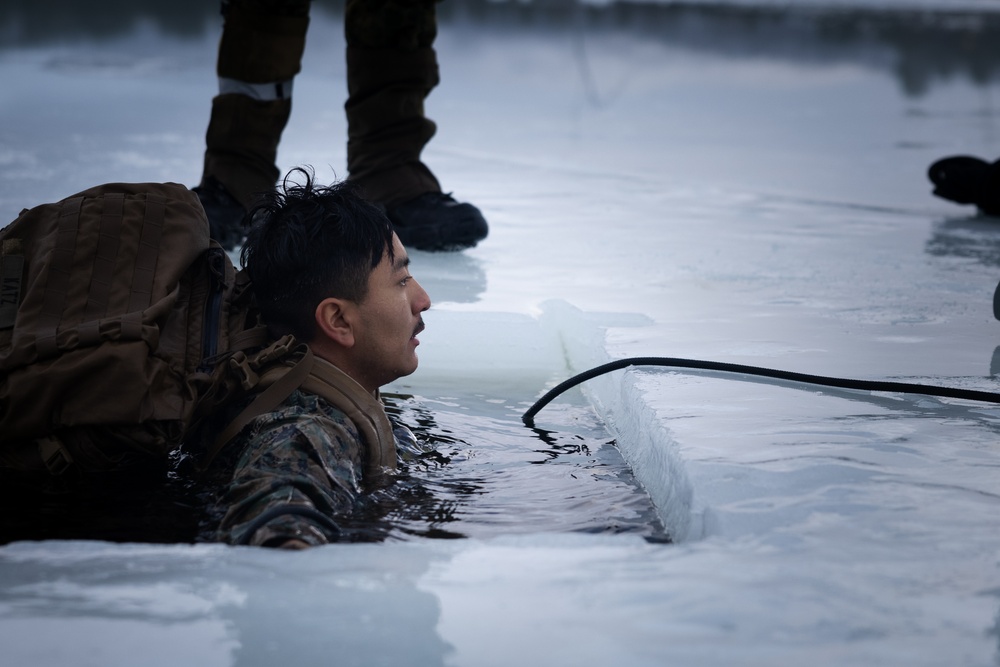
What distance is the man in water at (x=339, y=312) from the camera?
65.2 inches

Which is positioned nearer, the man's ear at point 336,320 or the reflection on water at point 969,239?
the man's ear at point 336,320

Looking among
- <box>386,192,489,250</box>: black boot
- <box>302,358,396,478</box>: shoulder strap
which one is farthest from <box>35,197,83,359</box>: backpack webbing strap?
<box>386,192,489,250</box>: black boot

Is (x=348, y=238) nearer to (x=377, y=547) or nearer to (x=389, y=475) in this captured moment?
(x=389, y=475)

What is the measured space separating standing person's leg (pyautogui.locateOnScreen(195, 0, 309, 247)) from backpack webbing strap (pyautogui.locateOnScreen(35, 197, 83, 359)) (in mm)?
1421

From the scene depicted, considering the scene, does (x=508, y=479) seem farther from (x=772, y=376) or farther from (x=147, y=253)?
(x=147, y=253)

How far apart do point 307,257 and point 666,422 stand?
0.60 meters

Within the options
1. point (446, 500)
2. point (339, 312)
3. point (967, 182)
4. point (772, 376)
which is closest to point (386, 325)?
point (339, 312)

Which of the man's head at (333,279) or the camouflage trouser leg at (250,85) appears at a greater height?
the camouflage trouser leg at (250,85)

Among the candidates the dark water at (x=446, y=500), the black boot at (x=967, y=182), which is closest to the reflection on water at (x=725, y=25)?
the black boot at (x=967, y=182)

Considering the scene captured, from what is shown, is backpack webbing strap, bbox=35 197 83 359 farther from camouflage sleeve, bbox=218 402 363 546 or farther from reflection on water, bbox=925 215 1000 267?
reflection on water, bbox=925 215 1000 267

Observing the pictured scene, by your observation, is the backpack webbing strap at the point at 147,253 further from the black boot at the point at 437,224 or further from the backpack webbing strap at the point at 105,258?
the black boot at the point at 437,224

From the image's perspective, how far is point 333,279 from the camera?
178 centimetres

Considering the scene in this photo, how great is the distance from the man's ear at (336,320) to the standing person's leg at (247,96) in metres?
1.48

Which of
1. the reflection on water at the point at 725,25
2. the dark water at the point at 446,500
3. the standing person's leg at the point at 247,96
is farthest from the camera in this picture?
the reflection on water at the point at 725,25
